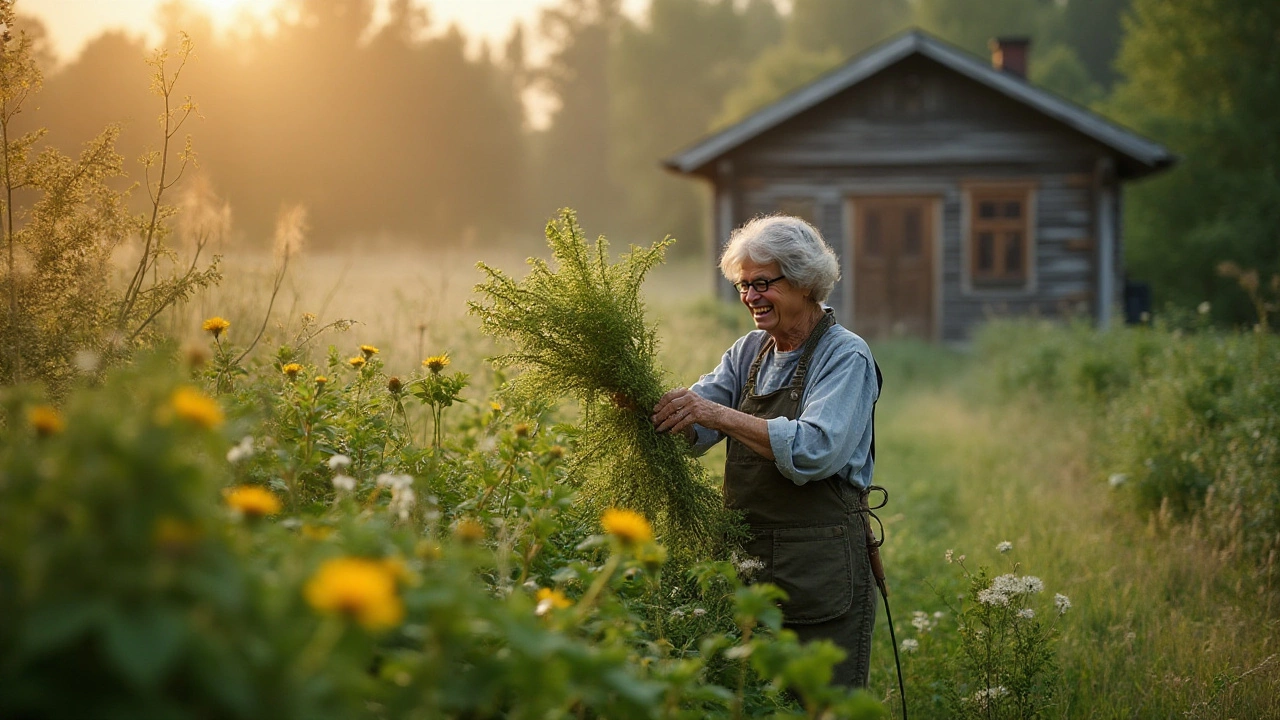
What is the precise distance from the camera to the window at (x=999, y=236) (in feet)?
46.6

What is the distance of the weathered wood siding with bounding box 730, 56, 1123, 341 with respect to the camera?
13.9 m

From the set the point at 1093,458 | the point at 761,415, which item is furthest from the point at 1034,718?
the point at 1093,458

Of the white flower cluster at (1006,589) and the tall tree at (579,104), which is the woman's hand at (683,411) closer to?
the white flower cluster at (1006,589)

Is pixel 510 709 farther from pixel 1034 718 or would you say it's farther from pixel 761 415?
pixel 1034 718

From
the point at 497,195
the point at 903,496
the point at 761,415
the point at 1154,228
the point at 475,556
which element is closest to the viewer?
the point at 475,556

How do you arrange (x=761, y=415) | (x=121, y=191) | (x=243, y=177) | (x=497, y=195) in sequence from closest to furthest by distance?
(x=121, y=191) → (x=761, y=415) → (x=243, y=177) → (x=497, y=195)

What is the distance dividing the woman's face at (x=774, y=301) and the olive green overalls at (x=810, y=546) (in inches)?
4.7

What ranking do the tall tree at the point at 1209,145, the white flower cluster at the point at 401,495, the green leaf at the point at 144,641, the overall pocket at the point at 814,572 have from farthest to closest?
the tall tree at the point at 1209,145
the overall pocket at the point at 814,572
the white flower cluster at the point at 401,495
the green leaf at the point at 144,641

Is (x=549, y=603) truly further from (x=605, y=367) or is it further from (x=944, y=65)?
(x=944, y=65)

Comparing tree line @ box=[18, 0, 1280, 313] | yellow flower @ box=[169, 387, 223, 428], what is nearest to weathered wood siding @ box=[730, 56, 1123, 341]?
tree line @ box=[18, 0, 1280, 313]

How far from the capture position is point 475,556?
51.2 inches

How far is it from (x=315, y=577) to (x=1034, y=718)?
259cm

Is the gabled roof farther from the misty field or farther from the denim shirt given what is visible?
the denim shirt

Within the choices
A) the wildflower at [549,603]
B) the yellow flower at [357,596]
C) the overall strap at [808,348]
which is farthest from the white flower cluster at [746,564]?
the yellow flower at [357,596]
